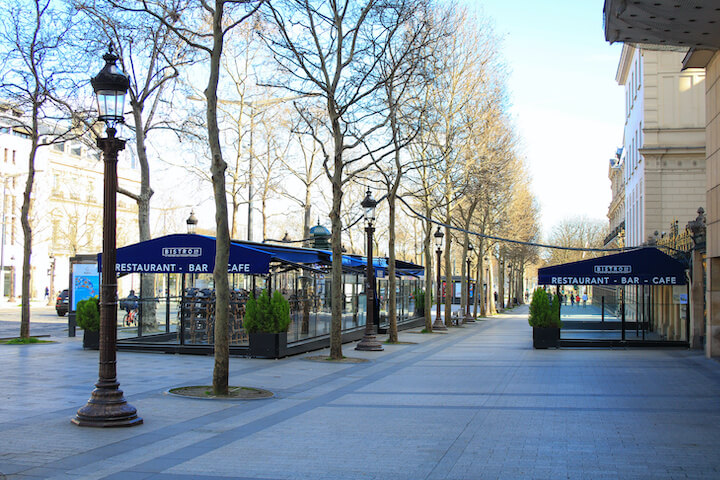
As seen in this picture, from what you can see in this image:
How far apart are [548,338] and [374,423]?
573 inches

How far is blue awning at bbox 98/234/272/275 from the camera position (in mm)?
18203

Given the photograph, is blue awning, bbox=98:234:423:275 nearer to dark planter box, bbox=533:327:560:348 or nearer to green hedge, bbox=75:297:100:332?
green hedge, bbox=75:297:100:332

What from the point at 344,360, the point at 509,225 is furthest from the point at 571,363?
the point at 509,225

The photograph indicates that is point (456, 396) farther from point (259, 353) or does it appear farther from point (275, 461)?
point (259, 353)

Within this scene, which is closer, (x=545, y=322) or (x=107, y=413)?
(x=107, y=413)

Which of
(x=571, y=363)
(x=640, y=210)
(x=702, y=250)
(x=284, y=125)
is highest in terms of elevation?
(x=284, y=125)

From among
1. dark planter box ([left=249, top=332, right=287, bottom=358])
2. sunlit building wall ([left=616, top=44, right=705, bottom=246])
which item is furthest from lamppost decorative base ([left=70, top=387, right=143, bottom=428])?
sunlit building wall ([left=616, top=44, right=705, bottom=246])

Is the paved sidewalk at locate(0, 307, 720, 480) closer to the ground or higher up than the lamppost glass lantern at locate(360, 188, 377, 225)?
closer to the ground

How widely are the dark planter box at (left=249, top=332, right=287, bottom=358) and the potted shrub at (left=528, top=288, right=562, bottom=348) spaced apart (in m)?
8.87

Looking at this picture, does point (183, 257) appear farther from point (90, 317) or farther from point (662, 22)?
point (662, 22)

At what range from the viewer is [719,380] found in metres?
14.9

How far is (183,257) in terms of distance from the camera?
19203 millimetres

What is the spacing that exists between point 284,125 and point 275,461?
2980 centimetres

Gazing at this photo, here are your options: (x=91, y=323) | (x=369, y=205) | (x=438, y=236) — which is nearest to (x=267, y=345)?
(x=91, y=323)
